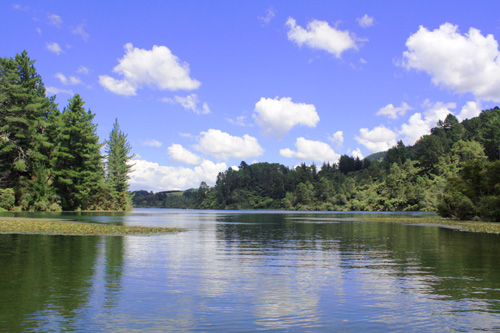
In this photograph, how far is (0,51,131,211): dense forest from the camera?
94.2 meters

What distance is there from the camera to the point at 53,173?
107 metres

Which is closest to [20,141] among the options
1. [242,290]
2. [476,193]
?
[242,290]

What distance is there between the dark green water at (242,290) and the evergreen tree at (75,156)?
86.3 meters

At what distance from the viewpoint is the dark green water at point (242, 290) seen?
12.8 m

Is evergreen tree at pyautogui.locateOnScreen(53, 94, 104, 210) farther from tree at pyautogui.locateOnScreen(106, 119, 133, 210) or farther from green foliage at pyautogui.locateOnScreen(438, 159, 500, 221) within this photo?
green foliage at pyautogui.locateOnScreen(438, 159, 500, 221)

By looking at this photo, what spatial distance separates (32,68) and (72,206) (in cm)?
3978

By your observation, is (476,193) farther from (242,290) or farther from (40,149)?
(40,149)

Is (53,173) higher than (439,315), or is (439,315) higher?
(53,173)

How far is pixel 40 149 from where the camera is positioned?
107 meters

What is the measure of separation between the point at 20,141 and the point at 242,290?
98457mm

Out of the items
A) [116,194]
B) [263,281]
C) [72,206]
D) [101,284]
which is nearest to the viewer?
[101,284]

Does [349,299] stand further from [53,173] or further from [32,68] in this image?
[32,68]

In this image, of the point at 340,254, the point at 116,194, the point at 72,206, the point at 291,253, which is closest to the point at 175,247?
the point at 291,253

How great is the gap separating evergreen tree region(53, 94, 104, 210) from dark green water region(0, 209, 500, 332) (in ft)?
283
